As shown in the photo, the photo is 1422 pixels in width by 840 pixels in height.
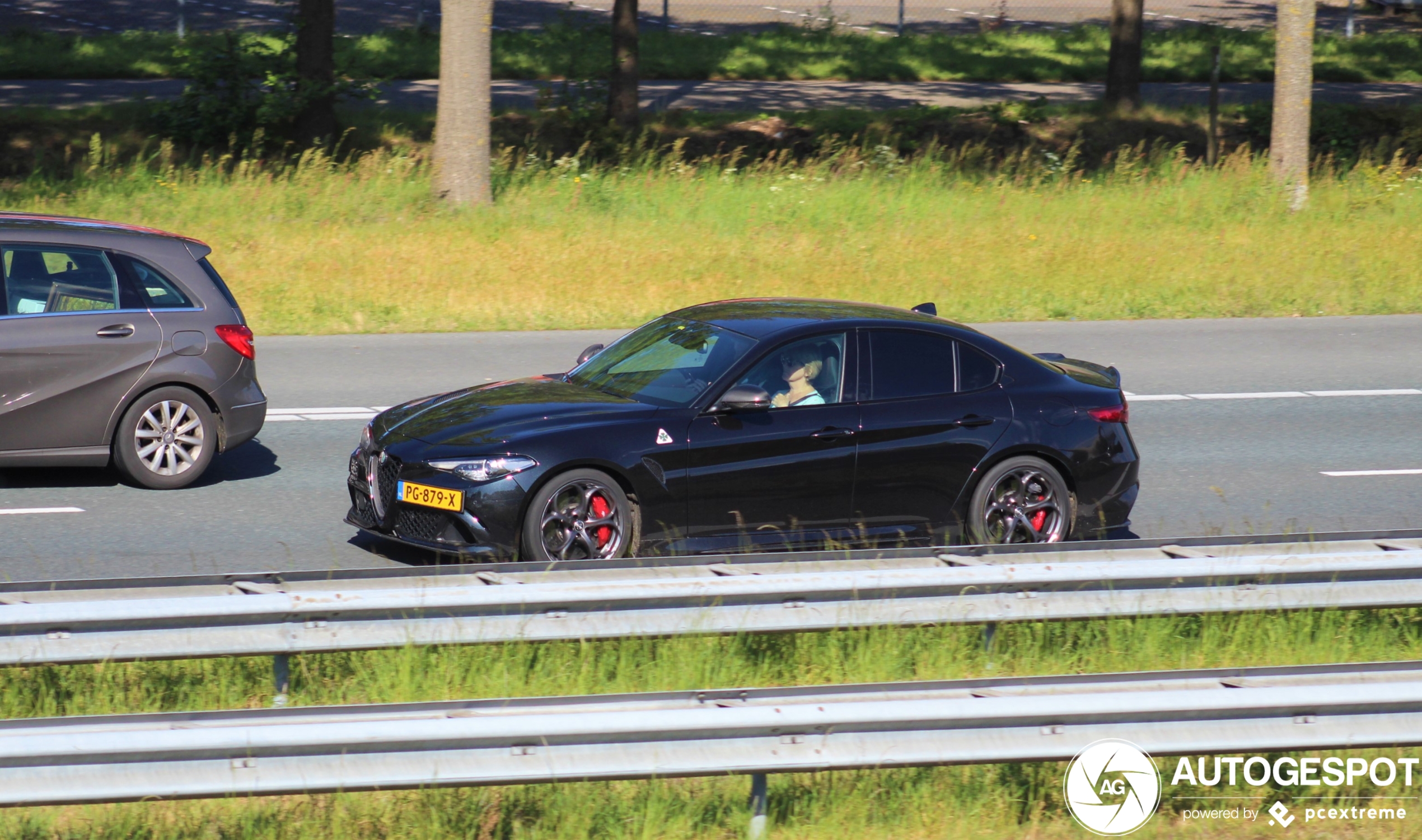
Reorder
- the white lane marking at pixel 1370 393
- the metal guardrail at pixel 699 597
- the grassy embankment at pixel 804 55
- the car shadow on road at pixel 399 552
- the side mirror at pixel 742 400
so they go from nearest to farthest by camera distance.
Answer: the metal guardrail at pixel 699 597, the side mirror at pixel 742 400, the car shadow on road at pixel 399 552, the white lane marking at pixel 1370 393, the grassy embankment at pixel 804 55

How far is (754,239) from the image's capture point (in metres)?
19.1

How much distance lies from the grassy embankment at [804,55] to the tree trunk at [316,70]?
3395 millimetres

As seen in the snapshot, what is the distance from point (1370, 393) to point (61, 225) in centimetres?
1122

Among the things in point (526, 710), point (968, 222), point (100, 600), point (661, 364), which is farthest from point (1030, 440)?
point (968, 222)

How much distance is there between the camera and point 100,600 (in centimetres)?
518

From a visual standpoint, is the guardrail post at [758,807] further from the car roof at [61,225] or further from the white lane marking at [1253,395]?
the white lane marking at [1253,395]

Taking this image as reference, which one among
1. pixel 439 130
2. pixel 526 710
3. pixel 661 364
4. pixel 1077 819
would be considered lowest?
pixel 1077 819

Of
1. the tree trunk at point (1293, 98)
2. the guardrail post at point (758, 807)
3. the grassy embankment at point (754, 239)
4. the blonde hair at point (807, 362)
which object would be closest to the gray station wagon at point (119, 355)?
the blonde hair at point (807, 362)

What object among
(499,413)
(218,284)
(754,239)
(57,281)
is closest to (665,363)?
(499,413)

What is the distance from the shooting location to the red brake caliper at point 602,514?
307 inches

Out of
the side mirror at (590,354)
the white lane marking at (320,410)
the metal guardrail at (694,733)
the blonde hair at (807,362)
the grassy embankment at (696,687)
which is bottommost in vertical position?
the grassy embankment at (696,687)

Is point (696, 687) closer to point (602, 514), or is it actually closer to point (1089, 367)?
point (602, 514)

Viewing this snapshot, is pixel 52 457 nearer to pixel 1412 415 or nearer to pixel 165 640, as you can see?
pixel 165 640

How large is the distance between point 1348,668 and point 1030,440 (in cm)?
346
